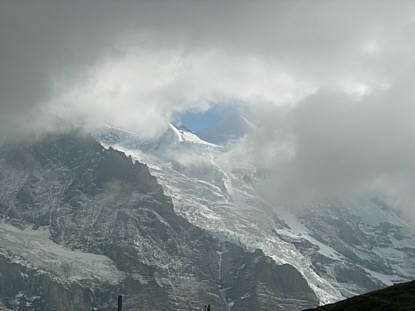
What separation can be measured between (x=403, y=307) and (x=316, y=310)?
1621 cm

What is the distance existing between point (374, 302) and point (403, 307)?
831 cm

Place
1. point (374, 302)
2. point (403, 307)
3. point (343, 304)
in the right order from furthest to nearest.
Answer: point (343, 304)
point (374, 302)
point (403, 307)

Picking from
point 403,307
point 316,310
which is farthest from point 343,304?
point 403,307

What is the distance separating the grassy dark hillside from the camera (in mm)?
105375

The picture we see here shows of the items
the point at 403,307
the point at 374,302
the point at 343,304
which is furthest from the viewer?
the point at 343,304

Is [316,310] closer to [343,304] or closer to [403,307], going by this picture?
[343,304]

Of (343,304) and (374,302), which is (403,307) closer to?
(374,302)

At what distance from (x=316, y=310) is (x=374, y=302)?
30.9 ft

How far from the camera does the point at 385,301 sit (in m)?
109

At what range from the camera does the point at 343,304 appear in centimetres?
11869

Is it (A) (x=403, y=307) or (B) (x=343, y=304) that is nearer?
(A) (x=403, y=307)

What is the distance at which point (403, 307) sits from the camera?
10344cm

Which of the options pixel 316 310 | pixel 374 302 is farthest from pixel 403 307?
pixel 316 310

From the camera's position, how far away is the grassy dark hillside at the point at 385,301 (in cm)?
10538
